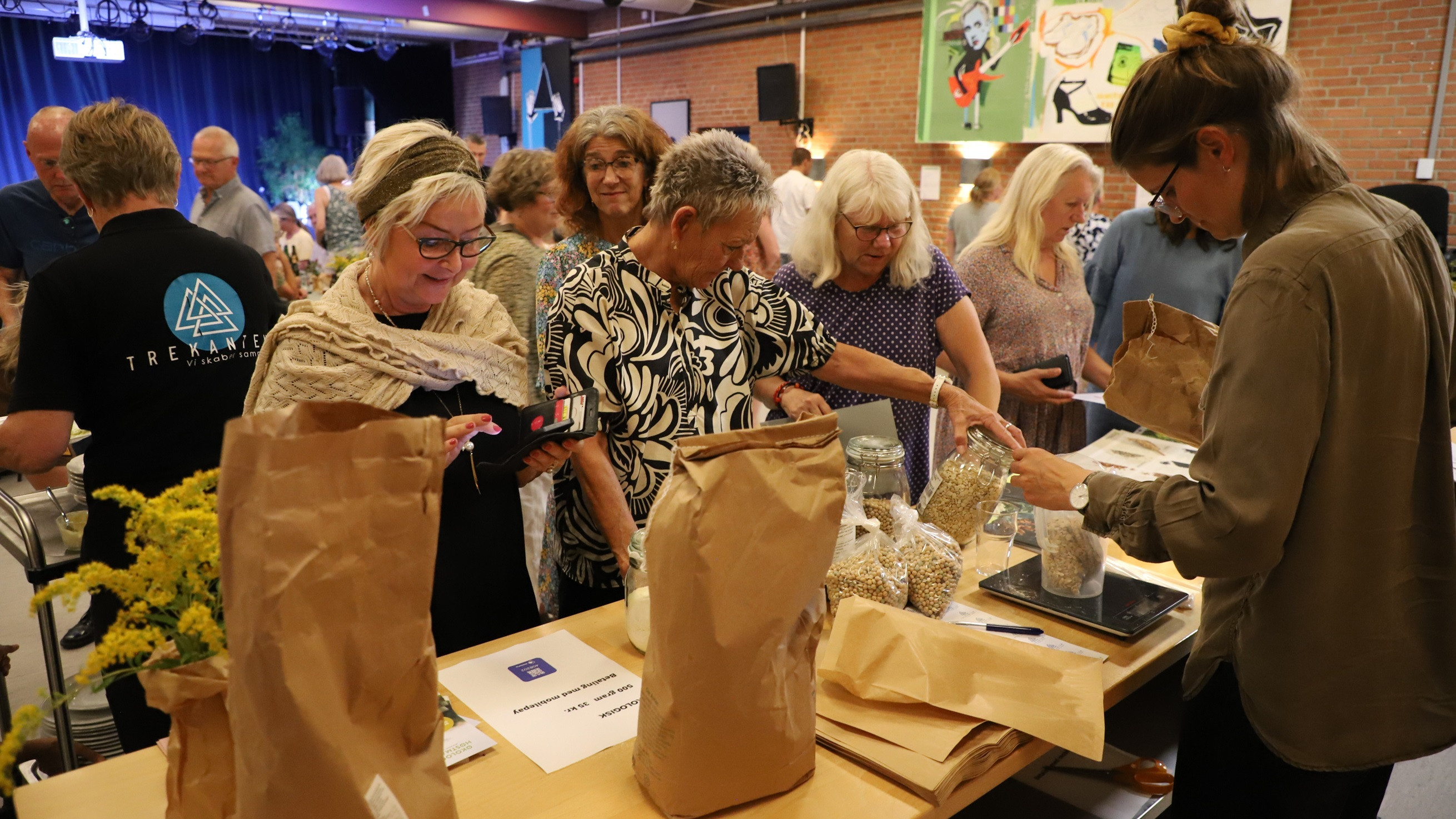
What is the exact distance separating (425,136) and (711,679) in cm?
112

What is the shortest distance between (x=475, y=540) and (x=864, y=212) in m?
1.28

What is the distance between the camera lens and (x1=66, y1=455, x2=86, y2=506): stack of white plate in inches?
90.4

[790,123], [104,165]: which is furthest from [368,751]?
[790,123]

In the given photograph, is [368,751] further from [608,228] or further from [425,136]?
[608,228]

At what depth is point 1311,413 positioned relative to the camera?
1101mm

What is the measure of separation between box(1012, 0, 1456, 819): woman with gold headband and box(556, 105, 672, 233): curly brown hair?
1.54 metres

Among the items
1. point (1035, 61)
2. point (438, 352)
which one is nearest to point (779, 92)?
point (1035, 61)

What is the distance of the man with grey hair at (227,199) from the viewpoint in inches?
198

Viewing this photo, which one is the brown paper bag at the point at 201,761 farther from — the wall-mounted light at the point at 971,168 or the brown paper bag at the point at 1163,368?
the wall-mounted light at the point at 971,168

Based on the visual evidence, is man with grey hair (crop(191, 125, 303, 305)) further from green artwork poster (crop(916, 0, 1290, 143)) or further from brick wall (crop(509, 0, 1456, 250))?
green artwork poster (crop(916, 0, 1290, 143))

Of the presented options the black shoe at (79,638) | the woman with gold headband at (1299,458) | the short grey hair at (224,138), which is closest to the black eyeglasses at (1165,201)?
the woman with gold headband at (1299,458)

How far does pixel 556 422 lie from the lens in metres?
1.36

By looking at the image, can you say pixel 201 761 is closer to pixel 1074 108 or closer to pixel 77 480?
pixel 77 480

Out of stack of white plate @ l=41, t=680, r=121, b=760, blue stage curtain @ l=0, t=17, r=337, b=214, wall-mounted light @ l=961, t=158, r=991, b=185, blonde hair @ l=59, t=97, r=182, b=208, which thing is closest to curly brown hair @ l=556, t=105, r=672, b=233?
blonde hair @ l=59, t=97, r=182, b=208
